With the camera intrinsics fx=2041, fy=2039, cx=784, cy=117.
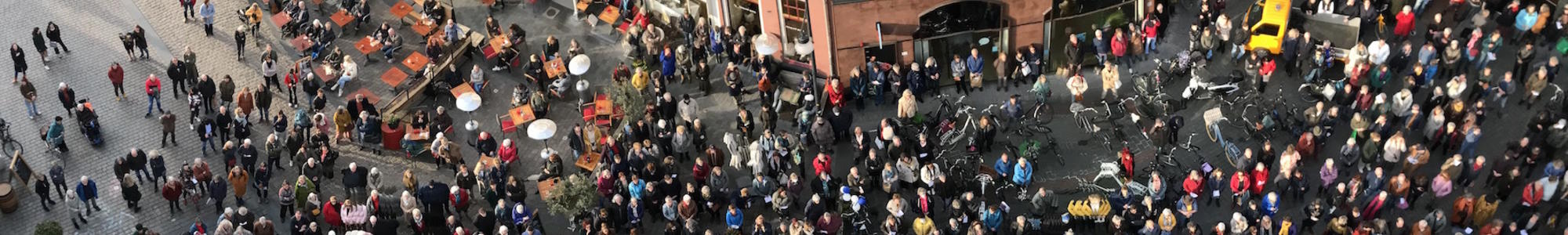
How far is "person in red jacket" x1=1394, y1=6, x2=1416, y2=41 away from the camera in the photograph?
4166 centimetres

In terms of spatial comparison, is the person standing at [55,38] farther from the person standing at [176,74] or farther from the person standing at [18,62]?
the person standing at [176,74]

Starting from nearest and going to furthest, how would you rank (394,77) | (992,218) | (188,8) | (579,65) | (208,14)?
(992,218)
(579,65)
(394,77)
(208,14)
(188,8)

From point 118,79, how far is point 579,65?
987 cm

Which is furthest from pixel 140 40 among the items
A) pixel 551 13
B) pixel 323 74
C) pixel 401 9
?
pixel 551 13

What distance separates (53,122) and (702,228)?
13.6 m

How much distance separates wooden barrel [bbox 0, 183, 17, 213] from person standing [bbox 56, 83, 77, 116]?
3.05 meters

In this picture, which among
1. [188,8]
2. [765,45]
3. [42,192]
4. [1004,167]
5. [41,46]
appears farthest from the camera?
[188,8]

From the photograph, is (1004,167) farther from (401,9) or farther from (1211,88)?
(401,9)

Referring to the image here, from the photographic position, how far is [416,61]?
43844mm

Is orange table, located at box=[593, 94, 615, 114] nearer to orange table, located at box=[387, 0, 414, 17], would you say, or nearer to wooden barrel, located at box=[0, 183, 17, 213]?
orange table, located at box=[387, 0, 414, 17]

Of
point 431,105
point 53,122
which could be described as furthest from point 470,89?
point 53,122

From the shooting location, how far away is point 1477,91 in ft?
128

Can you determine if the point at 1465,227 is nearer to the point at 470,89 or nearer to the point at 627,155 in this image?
the point at 627,155

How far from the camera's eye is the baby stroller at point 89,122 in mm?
40688
